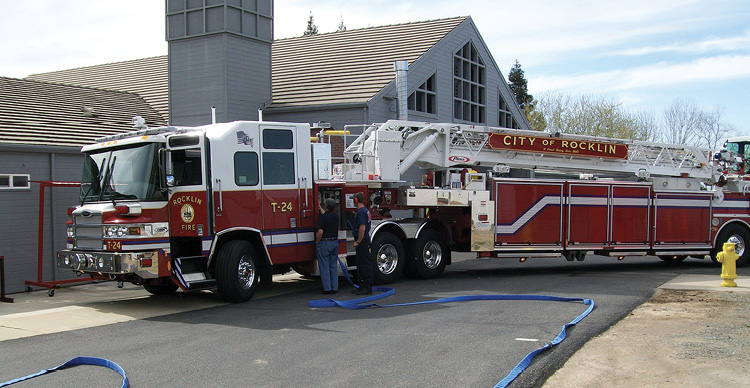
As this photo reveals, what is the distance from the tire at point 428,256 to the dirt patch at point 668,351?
4.63 metres

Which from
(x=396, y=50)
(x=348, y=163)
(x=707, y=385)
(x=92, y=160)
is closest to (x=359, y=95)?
(x=396, y=50)

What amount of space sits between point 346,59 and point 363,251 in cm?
1313

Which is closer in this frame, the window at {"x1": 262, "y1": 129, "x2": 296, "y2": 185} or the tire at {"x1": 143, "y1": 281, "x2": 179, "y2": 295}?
the window at {"x1": 262, "y1": 129, "x2": 296, "y2": 185}

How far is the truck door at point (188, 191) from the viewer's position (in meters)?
10.8

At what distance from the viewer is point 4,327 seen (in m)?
9.62

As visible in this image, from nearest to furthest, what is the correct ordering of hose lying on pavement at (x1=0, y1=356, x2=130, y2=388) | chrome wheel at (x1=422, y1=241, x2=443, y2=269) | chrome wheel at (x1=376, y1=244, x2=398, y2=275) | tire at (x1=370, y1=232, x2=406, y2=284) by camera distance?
hose lying on pavement at (x1=0, y1=356, x2=130, y2=388) < tire at (x1=370, y1=232, x2=406, y2=284) < chrome wheel at (x1=376, y1=244, x2=398, y2=275) < chrome wheel at (x1=422, y1=241, x2=443, y2=269)

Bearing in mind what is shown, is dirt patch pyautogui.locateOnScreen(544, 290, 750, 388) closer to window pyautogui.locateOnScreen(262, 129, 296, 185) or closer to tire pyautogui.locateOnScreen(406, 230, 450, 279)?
tire pyautogui.locateOnScreen(406, 230, 450, 279)

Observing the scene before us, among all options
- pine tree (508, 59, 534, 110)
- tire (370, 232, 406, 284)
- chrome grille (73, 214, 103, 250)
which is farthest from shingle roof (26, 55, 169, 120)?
pine tree (508, 59, 534, 110)

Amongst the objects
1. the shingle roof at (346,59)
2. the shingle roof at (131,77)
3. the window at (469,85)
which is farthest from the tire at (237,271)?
the window at (469,85)

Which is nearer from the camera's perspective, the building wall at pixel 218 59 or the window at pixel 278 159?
the window at pixel 278 159

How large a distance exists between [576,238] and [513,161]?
2258 mm

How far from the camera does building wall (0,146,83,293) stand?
1302cm

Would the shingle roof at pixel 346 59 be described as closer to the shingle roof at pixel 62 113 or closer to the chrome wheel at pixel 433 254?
the shingle roof at pixel 62 113

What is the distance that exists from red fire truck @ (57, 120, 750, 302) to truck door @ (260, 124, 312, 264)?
0.02 m
